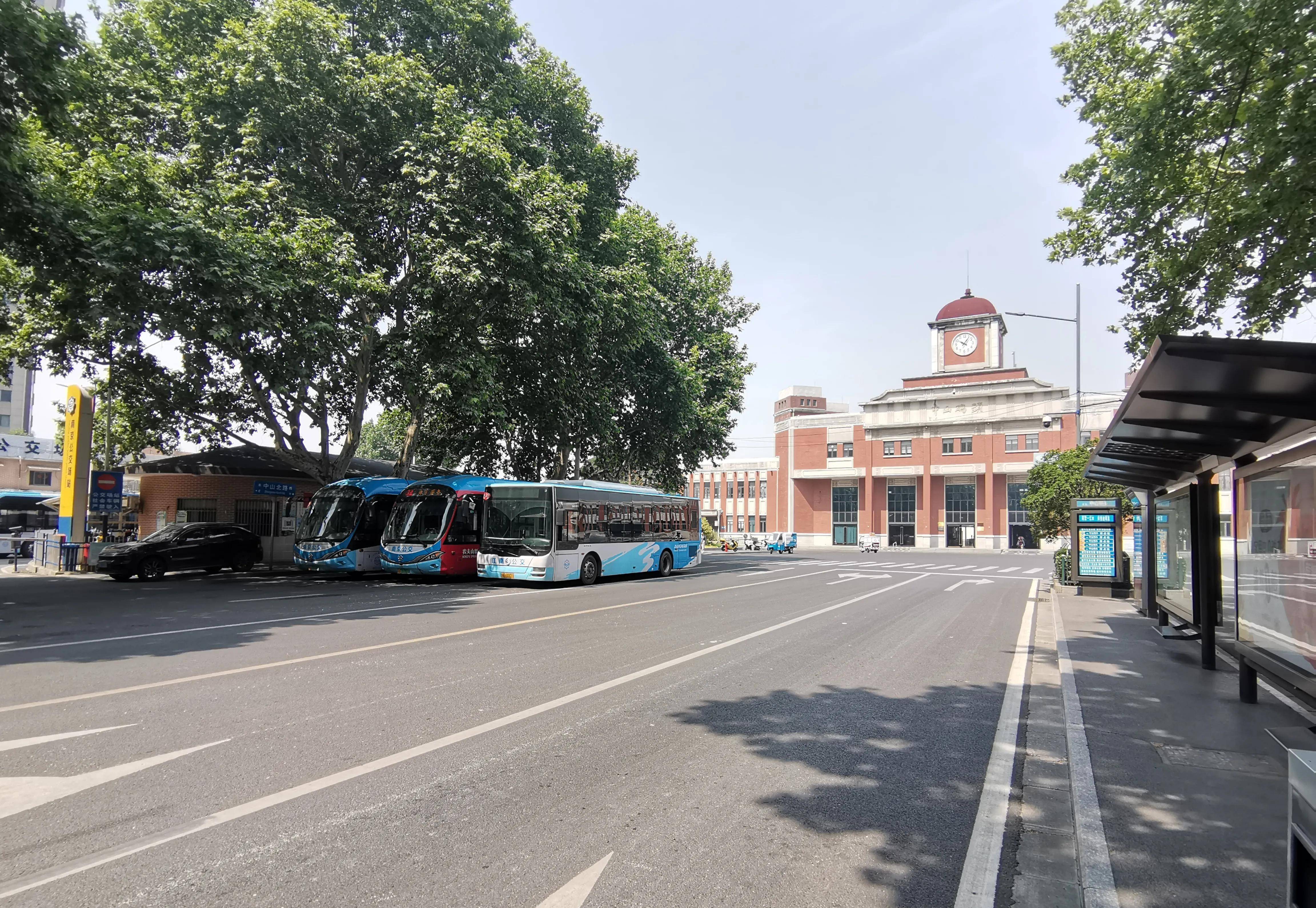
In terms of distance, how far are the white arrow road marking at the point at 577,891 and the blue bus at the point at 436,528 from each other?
18.1 metres

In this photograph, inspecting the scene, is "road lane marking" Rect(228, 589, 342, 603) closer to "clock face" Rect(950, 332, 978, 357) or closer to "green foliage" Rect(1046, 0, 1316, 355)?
"green foliage" Rect(1046, 0, 1316, 355)

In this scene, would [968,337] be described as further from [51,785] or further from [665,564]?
[51,785]

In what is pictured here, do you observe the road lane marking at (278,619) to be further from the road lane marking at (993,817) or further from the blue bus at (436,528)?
the road lane marking at (993,817)

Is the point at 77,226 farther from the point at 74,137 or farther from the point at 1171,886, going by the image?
the point at 1171,886

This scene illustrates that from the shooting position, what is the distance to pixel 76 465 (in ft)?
79.1

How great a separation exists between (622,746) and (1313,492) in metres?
5.35

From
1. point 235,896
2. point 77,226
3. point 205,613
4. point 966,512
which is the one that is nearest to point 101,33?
point 77,226

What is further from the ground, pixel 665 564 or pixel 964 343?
pixel 964 343

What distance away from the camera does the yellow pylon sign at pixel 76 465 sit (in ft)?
78.7

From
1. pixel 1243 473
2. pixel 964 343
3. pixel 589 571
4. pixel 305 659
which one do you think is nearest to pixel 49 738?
pixel 305 659

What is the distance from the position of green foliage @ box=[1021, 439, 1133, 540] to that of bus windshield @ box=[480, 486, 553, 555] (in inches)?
750

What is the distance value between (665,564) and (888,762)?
69.3 ft

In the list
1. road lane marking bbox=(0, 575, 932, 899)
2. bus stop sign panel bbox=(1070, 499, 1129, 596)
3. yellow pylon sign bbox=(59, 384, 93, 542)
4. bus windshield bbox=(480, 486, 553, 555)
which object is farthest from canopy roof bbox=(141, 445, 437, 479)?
road lane marking bbox=(0, 575, 932, 899)

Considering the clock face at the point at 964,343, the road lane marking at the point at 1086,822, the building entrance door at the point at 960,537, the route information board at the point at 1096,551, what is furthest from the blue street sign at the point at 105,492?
the clock face at the point at 964,343
